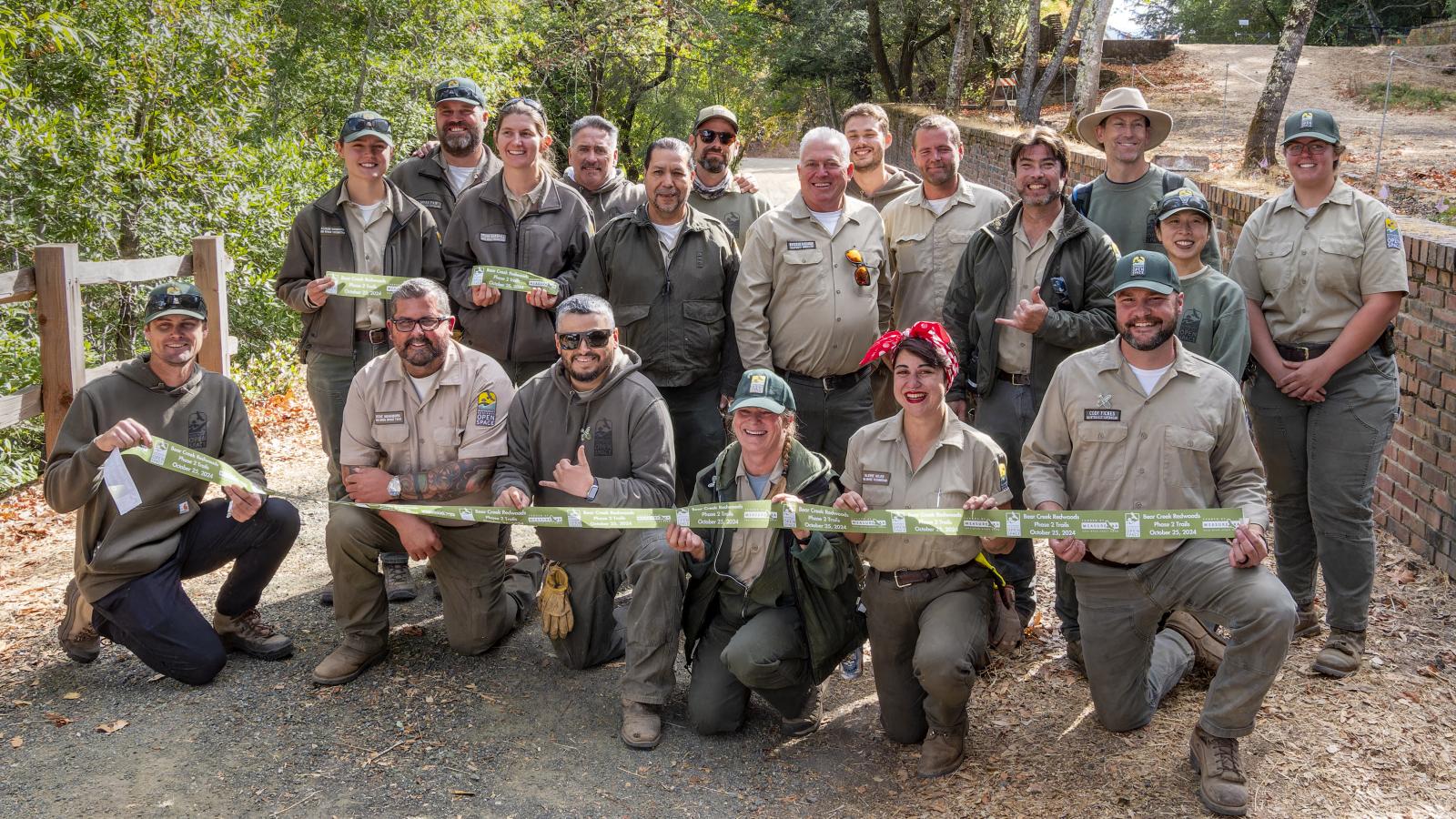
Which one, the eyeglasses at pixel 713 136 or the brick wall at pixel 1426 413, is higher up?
the eyeglasses at pixel 713 136

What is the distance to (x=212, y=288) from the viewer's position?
29.3ft

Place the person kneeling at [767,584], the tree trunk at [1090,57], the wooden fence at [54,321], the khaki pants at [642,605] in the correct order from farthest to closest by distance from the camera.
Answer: the tree trunk at [1090,57] < the wooden fence at [54,321] < the khaki pants at [642,605] < the person kneeling at [767,584]

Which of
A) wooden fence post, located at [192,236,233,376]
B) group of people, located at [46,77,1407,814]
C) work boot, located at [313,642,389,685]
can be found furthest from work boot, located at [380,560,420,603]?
Answer: wooden fence post, located at [192,236,233,376]

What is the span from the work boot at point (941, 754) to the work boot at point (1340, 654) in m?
1.82

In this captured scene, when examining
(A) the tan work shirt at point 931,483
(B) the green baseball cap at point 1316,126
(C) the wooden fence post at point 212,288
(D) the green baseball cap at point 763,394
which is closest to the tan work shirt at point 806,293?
(D) the green baseball cap at point 763,394

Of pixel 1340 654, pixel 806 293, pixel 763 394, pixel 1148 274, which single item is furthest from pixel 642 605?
pixel 1340 654

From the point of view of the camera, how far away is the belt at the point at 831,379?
6.30m

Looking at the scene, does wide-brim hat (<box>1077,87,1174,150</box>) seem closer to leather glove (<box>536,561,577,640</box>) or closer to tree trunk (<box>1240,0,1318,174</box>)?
leather glove (<box>536,561,577,640</box>)

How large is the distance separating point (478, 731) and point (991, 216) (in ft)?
12.6

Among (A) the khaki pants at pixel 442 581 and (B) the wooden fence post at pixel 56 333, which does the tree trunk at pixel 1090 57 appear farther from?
(B) the wooden fence post at pixel 56 333

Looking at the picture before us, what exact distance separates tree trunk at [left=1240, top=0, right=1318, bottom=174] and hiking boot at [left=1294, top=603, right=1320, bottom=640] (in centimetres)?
787

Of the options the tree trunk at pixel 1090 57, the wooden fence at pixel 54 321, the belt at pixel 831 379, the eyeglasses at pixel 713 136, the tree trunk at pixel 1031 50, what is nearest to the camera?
the belt at pixel 831 379

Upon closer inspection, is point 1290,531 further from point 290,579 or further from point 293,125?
point 293,125

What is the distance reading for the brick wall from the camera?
6242 mm
